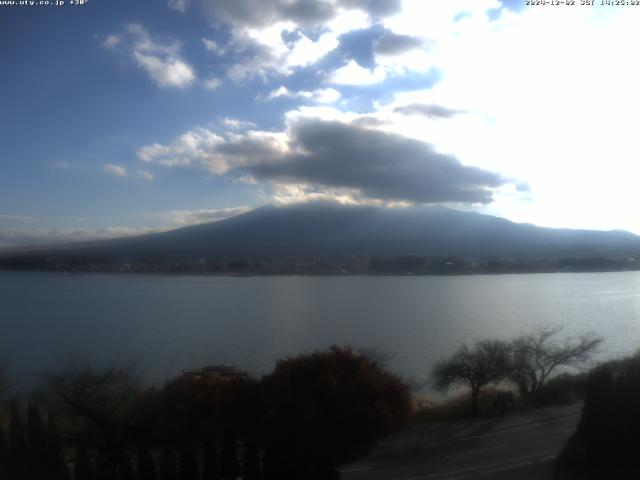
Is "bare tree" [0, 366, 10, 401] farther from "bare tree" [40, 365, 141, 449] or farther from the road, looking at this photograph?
the road

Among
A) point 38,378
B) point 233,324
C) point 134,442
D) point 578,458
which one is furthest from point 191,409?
point 233,324

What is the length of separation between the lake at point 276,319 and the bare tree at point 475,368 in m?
1.20

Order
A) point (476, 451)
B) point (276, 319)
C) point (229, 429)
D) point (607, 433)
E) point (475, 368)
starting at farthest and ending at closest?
point (276, 319), point (475, 368), point (476, 451), point (229, 429), point (607, 433)

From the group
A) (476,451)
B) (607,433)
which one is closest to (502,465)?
(476,451)

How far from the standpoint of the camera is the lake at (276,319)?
37.6 feet

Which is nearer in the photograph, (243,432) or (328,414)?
(328,414)

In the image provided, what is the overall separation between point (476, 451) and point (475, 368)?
329 cm

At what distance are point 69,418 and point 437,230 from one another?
4608cm

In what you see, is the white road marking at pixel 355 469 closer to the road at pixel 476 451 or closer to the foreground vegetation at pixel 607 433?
the road at pixel 476 451

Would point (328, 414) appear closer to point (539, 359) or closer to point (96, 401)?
point (96, 401)

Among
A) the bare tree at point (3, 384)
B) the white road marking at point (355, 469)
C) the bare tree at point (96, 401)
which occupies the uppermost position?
the bare tree at point (96, 401)

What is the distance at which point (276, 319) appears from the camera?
55.6 ft

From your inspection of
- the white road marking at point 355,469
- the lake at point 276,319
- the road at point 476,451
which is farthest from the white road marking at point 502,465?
the lake at point 276,319

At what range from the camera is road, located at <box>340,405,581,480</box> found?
4.85 m
